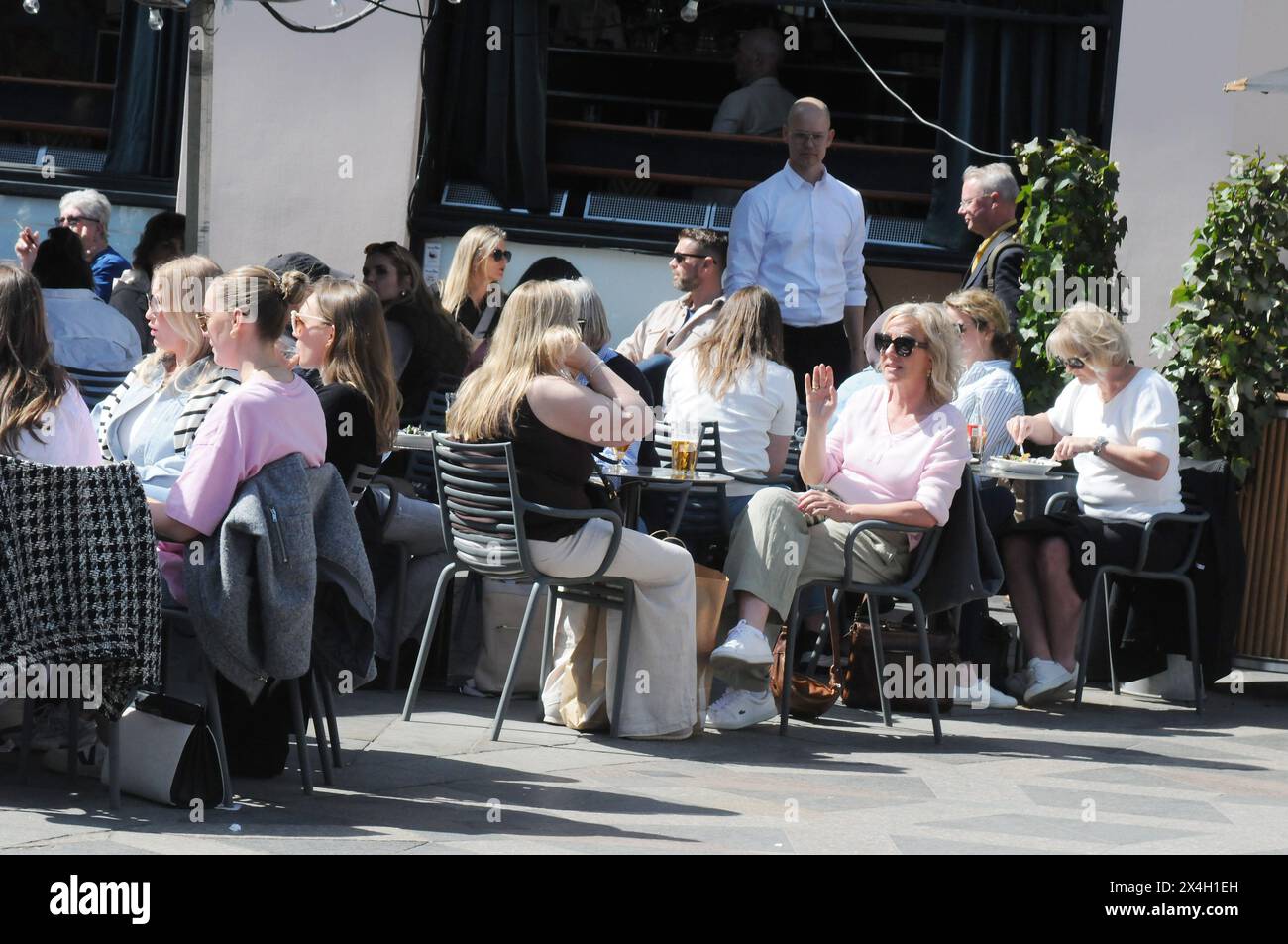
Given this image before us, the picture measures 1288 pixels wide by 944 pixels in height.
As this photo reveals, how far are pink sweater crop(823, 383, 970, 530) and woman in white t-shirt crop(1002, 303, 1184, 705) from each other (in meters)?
0.87

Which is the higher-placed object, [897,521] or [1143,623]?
[897,521]

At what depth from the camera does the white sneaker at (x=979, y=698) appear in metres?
7.23

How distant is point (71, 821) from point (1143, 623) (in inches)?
179

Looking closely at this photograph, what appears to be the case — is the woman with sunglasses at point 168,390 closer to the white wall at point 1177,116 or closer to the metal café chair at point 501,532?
the metal café chair at point 501,532

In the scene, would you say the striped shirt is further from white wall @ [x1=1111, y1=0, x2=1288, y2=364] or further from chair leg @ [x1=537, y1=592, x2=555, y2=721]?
white wall @ [x1=1111, y1=0, x2=1288, y2=364]

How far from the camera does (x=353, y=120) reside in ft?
36.4

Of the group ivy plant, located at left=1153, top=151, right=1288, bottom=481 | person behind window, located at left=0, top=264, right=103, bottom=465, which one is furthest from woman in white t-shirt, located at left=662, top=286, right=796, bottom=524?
person behind window, located at left=0, top=264, right=103, bottom=465

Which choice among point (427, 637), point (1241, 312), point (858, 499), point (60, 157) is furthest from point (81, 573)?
point (60, 157)

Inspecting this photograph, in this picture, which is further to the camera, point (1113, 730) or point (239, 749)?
point (1113, 730)

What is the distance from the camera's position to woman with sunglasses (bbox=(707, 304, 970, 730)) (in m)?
6.49

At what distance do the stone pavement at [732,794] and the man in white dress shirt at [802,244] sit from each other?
2.69 metres

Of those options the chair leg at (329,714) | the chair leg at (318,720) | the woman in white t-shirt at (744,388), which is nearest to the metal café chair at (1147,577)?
the woman in white t-shirt at (744,388)

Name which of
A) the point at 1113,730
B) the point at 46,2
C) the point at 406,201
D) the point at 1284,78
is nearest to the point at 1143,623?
the point at 1113,730
